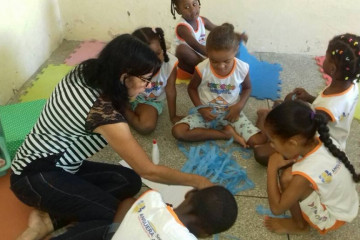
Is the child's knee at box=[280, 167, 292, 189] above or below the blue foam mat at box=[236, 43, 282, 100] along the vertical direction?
above

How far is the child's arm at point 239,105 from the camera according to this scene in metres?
1.97

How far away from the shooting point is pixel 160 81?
80.9 inches

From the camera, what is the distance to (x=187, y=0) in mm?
2252

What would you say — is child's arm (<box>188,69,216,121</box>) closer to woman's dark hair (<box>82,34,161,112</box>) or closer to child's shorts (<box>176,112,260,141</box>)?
child's shorts (<box>176,112,260,141</box>)

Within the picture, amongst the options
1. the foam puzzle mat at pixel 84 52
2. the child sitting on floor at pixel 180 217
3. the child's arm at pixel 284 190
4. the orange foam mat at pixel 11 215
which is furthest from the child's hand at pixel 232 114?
the foam puzzle mat at pixel 84 52

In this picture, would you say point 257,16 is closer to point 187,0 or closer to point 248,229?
point 187,0

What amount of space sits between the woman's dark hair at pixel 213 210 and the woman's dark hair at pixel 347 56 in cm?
92

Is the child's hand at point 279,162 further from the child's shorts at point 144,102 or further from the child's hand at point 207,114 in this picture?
the child's shorts at point 144,102

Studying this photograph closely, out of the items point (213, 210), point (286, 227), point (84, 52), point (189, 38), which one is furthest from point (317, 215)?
point (84, 52)

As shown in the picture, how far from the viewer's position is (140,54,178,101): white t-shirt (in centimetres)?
202

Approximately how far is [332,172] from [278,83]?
136 cm

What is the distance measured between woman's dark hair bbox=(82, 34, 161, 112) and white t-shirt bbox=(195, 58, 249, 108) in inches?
32.3

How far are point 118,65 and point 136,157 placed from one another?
12.7 inches

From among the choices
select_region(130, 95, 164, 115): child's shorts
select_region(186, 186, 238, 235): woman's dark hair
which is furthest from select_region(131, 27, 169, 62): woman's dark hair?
select_region(186, 186, 238, 235): woman's dark hair
